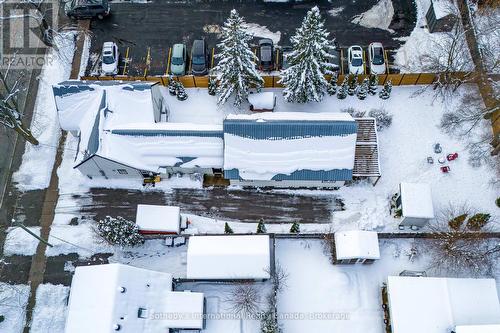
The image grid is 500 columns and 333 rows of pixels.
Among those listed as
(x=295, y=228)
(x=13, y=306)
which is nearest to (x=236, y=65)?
(x=295, y=228)

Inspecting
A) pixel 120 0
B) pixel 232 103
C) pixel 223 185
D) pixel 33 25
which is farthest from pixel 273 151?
pixel 33 25

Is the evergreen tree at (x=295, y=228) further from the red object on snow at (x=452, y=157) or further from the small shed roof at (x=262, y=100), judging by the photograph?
the red object on snow at (x=452, y=157)

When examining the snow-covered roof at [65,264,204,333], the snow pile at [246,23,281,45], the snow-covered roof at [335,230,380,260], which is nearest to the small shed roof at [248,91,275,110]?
the snow pile at [246,23,281,45]

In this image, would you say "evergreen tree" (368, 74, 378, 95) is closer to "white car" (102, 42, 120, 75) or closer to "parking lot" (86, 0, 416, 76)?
"parking lot" (86, 0, 416, 76)

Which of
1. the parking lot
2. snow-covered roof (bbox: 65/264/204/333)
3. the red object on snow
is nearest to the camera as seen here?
snow-covered roof (bbox: 65/264/204/333)

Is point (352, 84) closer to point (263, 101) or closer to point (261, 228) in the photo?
point (263, 101)

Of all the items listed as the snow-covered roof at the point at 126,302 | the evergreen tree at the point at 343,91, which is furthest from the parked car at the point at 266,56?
the snow-covered roof at the point at 126,302
